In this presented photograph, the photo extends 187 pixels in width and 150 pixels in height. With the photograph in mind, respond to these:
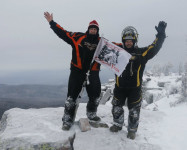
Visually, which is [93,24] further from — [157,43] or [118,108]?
[118,108]

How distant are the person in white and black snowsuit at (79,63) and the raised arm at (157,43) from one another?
1.51 meters

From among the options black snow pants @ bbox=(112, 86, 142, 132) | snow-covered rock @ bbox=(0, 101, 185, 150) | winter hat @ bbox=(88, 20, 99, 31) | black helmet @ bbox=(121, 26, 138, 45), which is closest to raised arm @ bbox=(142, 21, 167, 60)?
black helmet @ bbox=(121, 26, 138, 45)

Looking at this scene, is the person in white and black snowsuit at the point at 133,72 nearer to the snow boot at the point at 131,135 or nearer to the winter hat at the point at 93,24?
the snow boot at the point at 131,135

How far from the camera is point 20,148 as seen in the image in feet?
16.4

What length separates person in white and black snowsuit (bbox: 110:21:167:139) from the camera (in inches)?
228

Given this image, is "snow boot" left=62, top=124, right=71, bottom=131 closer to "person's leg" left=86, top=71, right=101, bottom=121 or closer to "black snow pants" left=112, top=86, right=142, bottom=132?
"person's leg" left=86, top=71, right=101, bottom=121

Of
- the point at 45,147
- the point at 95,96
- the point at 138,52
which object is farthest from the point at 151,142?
the point at 45,147

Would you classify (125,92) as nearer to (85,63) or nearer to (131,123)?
(131,123)

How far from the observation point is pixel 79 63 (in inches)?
236

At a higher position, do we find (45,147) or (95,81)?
(95,81)

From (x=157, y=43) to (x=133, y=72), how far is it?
107cm

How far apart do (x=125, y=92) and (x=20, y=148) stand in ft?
10.6

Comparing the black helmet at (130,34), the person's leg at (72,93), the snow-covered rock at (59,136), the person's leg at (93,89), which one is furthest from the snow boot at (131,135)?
the black helmet at (130,34)

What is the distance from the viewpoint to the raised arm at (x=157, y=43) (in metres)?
5.77
